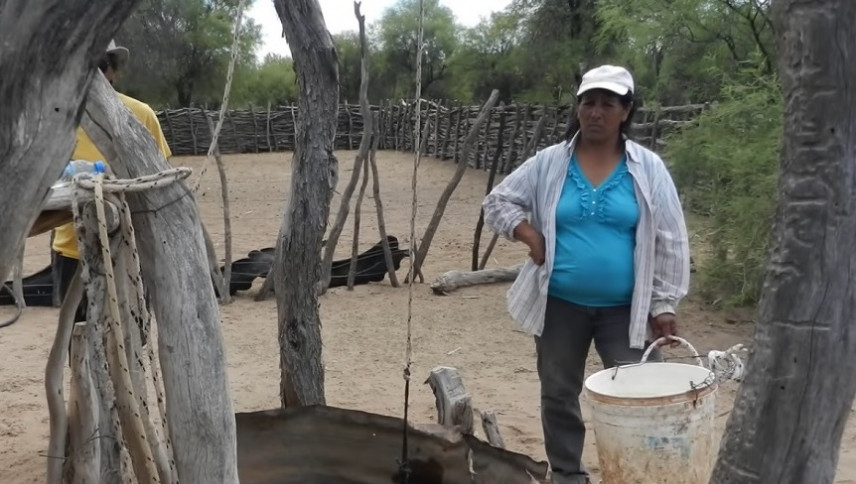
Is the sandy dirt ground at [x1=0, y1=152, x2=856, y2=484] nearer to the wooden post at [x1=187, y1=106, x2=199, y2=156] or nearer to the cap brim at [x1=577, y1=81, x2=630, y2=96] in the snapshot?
the cap brim at [x1=577, y1=81, x2=630, y2=96]

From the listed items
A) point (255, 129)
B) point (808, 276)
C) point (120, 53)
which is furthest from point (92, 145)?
point (255, 129)

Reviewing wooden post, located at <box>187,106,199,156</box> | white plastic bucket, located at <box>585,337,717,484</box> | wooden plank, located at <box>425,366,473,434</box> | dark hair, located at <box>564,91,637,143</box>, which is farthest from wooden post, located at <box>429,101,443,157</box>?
white plastic bucket, located at <box>585,337,717,484</box>

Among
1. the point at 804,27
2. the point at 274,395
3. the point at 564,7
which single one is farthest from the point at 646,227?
the point at 564,7

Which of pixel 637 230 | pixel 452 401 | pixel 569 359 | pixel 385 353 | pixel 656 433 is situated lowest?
pixel 385 353

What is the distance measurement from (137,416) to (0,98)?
3.08ft

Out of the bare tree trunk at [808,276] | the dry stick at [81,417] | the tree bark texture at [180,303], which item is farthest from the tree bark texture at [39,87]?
the dry stick at [81,417]

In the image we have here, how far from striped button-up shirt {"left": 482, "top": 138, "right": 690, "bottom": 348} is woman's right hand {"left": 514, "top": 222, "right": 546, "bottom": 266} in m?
0.02

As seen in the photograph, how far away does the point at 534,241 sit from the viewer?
10.2 feet

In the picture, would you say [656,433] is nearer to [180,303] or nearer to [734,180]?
[180,303]

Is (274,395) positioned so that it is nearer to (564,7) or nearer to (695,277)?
(695,277)

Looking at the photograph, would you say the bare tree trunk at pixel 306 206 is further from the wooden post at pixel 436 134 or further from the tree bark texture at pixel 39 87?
the wooden post at pixel 436 134

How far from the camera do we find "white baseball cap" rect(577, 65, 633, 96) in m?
2.98

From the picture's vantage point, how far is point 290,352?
3.68m

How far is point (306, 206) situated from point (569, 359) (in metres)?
1.29
